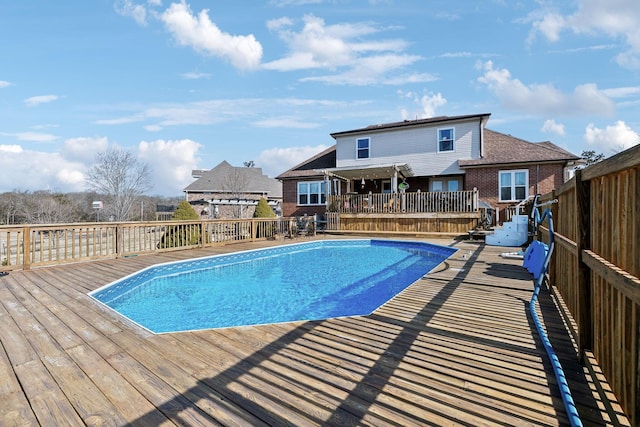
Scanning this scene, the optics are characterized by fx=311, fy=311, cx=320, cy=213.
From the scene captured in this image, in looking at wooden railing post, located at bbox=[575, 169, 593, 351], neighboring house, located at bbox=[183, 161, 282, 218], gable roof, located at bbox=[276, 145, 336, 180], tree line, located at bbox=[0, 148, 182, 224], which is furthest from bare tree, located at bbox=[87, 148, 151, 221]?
wooden railing post, located at bbox=[575, 169, 593, 351]

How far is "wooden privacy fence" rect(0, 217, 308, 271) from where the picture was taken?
6.66m

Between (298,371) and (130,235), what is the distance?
8266 millimetres

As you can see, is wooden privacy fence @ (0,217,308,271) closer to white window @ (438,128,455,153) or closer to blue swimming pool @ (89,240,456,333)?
blue swimming pool @ (89,240,456,333)

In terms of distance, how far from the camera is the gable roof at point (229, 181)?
103 feet

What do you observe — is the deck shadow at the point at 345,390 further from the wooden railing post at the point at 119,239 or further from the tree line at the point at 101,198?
the tree line at the point at 101,198

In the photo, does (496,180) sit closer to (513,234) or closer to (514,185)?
(514,185)

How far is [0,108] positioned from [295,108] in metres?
15.9

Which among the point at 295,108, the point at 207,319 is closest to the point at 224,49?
the point at 295,108

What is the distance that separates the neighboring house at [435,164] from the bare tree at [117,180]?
12999 millimetres

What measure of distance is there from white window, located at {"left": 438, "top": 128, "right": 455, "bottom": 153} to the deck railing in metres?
3.12

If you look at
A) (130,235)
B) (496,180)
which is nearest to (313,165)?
(496,180)

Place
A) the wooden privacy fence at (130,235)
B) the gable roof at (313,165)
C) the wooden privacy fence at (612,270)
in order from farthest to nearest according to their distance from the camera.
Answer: the gable roof at (313,165) < the wooden privacy fence at (130,235) < the wooden privacy fence at (612,270)

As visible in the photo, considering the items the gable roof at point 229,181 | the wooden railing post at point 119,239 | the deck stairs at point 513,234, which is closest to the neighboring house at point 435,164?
the deck stairs at point 513,234

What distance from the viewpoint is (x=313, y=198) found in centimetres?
1862
